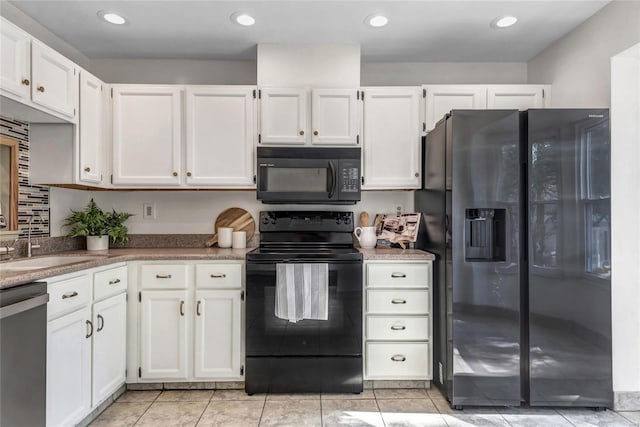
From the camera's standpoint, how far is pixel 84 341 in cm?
189

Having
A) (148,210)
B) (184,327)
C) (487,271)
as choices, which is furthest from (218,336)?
(487,271)

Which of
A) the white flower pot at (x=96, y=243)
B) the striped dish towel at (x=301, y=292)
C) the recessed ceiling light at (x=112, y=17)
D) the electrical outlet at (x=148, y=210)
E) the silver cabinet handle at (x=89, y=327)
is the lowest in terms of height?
the silver cabinet handle at (x=89, y=327)

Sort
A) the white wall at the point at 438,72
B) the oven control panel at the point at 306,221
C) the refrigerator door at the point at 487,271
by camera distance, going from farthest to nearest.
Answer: the white wall at the point at 438,72
the oven control panel at the point at 306,221
the refrigerator door at the point at 487,271

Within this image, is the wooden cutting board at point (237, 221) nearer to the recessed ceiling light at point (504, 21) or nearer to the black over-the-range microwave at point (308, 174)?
the black over-the-range microwave at point (308, 174)

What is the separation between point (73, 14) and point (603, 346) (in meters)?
3.82

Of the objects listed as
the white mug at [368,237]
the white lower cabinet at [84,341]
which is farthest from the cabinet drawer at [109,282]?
the white mug at [368,237]

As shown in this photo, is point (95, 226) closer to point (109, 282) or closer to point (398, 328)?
point (109, 282)

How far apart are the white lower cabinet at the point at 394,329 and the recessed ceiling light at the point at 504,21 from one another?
1783 mm

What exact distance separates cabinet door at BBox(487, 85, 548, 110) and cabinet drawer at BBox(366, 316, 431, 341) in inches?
65.7

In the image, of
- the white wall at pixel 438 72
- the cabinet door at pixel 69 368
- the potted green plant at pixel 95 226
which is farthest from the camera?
the white wall at pixel 438 72

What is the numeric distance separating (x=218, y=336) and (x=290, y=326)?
0.48 meters

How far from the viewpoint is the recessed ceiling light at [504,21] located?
237 cm

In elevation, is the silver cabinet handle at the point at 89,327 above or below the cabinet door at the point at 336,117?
below

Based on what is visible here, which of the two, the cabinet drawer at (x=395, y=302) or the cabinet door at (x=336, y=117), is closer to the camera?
the cabinet drawer at (x=395, y=302)
